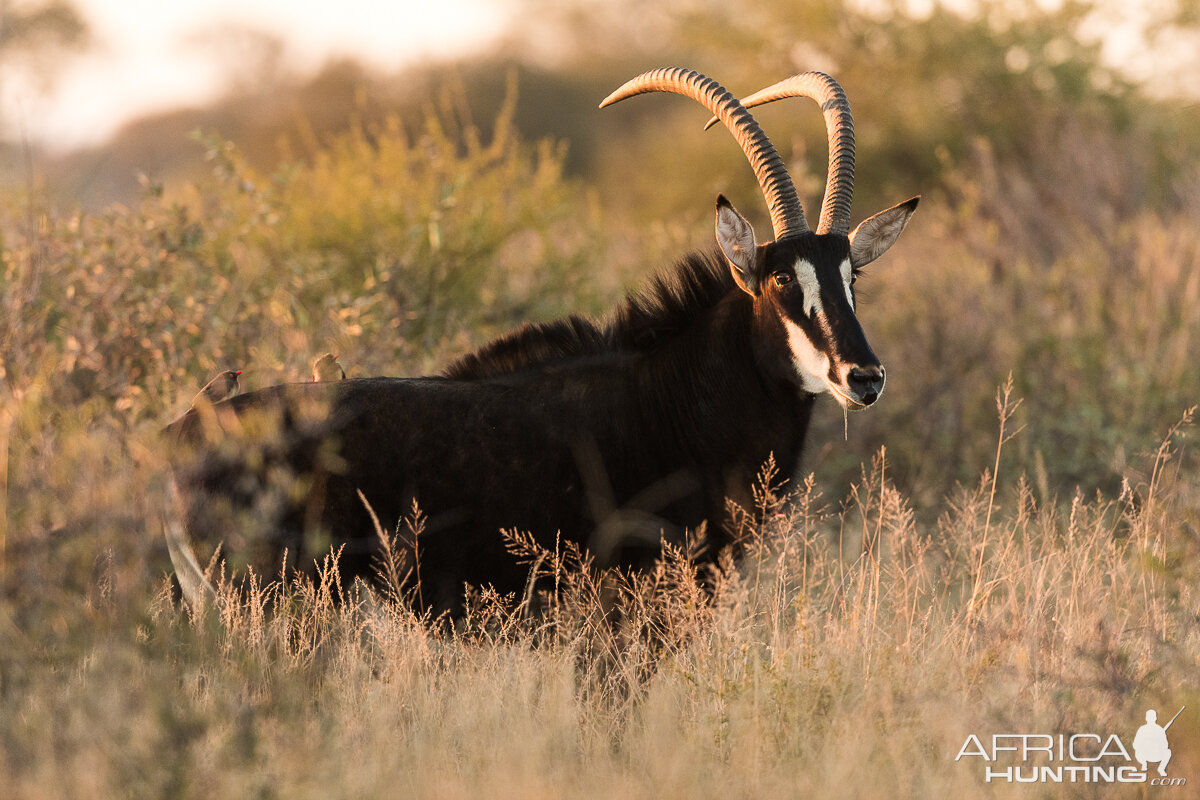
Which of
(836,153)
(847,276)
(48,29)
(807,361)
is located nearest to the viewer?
(807,361)

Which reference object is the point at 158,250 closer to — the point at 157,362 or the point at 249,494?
the point at 157,362

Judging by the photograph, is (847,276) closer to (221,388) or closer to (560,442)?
(560,442)

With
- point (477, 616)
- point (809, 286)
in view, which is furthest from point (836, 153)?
point (477, 616)

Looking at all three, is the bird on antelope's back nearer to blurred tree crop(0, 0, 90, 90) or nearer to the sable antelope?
the sable antelope

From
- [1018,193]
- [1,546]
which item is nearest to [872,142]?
[1018,193]

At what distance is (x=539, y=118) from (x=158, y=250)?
24447mm

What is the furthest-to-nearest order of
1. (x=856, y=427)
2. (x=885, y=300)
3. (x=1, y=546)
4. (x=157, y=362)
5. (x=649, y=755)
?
(x=885, y=300)
(x=856, y=427)
(x=157, y=362)
(x=649, y=755)
(x=1, y=546)

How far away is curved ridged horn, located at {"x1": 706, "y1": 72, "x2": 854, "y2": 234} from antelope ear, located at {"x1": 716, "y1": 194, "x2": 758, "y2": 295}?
324mm

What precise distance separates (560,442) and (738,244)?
3.87 feet

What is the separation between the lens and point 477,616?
5.23 m

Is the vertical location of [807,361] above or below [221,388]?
below

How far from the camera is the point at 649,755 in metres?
4.26

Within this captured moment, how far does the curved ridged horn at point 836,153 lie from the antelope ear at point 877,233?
0.29ft

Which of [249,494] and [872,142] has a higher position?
[872,142]
